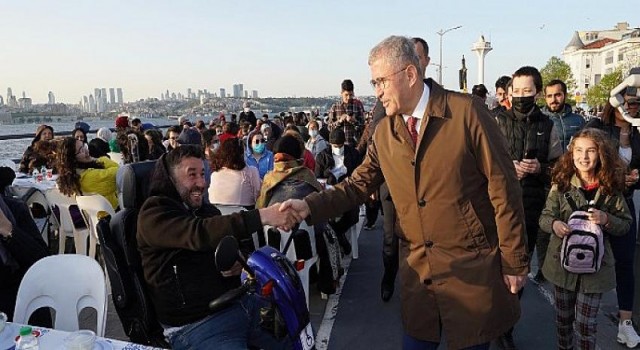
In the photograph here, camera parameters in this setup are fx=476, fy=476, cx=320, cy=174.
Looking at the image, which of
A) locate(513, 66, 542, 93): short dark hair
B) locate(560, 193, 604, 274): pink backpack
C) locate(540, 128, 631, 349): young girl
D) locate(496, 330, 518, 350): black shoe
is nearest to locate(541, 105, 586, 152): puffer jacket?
locate(513, 66, 542, 93): short dark hair

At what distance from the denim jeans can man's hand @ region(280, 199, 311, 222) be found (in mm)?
537

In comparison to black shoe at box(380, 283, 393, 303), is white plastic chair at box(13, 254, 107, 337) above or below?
above

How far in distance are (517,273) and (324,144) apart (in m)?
6.92

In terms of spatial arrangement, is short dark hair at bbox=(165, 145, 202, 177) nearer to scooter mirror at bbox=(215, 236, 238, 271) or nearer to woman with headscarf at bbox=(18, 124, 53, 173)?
scooter mirror at bbox=(215, 236, 238, 271)

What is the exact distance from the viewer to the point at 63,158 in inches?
216

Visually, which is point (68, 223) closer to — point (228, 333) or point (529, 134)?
point (228, 333)

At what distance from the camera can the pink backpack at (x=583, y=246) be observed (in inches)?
124

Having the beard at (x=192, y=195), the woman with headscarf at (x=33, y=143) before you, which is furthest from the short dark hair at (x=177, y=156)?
the woman with headscarf at (x=33, y=143)

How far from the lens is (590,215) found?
319 centimetres

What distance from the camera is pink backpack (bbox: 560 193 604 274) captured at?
10.4 feet

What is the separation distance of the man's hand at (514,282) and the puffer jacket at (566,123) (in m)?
2.91

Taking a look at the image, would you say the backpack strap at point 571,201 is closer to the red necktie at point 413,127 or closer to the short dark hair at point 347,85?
the red necktie at point 413,127

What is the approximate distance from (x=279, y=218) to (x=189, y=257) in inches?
23.3

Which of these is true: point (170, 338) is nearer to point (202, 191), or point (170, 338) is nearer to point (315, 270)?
point (202, 191)
